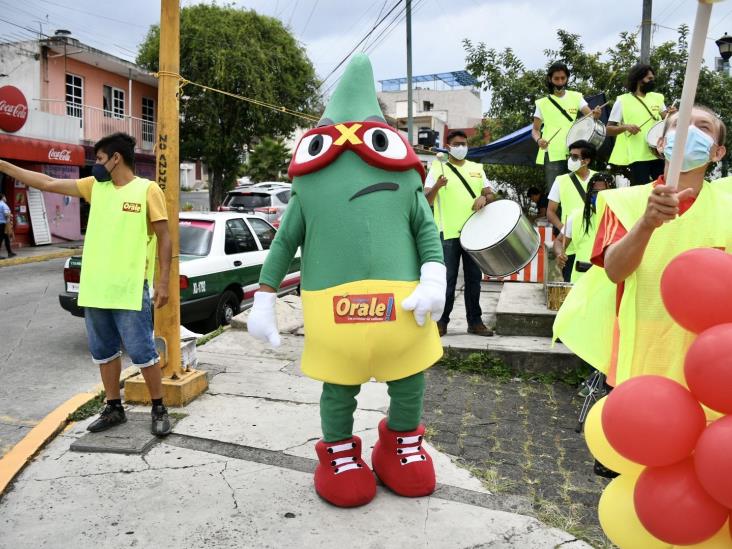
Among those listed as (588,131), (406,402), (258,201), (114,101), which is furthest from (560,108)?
(114,101)

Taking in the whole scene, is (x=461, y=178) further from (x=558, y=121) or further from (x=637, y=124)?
(x=637, y=124)

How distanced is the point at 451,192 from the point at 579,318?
3677 millimetres

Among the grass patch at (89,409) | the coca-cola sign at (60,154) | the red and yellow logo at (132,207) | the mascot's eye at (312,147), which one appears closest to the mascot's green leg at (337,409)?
the mascot's eye at (312,147)

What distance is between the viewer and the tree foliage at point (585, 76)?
11.8 m

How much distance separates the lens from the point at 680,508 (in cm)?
173

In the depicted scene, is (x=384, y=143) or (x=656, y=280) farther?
(x=384, y=143)

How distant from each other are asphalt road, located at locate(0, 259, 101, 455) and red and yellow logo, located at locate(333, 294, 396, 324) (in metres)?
2.54

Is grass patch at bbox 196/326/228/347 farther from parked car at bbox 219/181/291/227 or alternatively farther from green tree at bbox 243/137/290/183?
green tree at bbox 243/137/290/183

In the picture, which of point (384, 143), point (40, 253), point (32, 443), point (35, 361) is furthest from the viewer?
point (40, 253)

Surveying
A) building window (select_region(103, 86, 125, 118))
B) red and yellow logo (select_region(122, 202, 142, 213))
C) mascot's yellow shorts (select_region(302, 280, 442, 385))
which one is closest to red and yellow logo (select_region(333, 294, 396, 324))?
mascot's yellow shorts (select_region(302, 280, 442, 385))

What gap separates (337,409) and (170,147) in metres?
2.33

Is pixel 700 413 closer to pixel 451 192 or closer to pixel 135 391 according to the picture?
pixel 135 391

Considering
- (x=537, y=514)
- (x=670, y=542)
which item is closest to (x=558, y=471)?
Answer: (x=537, y=514)

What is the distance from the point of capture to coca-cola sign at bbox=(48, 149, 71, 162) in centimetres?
1811
